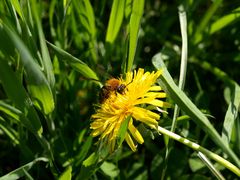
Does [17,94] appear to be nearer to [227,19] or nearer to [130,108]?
[130,108]

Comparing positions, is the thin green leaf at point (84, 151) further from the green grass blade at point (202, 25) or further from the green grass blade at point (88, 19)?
the green grass blade at point (202, 25)

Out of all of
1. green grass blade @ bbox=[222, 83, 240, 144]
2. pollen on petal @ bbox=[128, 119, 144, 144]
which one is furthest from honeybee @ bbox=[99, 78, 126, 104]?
green grass blade @ bbox=[222, 83, 240, 144]

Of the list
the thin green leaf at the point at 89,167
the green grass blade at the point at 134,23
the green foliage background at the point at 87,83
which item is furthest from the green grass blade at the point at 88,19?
the thin green leaf at the point at 89,167

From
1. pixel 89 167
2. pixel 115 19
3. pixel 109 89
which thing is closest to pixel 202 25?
pixel 115 19

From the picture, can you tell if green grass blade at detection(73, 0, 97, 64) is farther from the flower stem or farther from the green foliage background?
the flower stem

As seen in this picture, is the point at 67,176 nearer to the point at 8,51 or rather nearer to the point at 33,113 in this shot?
the point at 33,113

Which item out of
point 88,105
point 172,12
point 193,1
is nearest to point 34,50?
point 88,105

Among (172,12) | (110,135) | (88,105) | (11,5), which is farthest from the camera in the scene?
(172,12)

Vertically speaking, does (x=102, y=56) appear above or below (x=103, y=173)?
above
